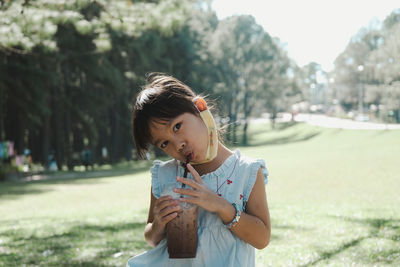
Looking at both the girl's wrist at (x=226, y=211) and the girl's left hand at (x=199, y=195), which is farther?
the girl's wrist at (x=226, y=211)

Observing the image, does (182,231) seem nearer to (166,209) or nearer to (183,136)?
(166,209)

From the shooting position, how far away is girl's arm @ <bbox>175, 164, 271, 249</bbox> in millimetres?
2184

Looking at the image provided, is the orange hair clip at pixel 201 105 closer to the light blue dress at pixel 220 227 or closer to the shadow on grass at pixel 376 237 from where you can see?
the light blue dress at pixel 220 227

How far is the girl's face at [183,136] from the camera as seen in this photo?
239 centimetres

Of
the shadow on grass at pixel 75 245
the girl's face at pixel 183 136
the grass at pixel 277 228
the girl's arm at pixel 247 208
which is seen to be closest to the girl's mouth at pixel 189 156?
the girl's face at pixel 183 136

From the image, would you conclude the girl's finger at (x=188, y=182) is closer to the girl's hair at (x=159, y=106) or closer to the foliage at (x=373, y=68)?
the girl's hair at (x=159, y=106)

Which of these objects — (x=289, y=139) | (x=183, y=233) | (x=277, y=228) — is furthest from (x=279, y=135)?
(x=183, y=233)

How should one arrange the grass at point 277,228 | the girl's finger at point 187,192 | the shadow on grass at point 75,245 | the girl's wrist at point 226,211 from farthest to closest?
the shadow on grass at point 75,245
the grass at point 277,228
the girl's wrist at point 226,211
the girl's finger at point 187,192

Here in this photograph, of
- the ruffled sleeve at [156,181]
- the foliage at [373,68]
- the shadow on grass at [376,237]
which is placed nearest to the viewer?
the ruffled sleeve at [156,181]

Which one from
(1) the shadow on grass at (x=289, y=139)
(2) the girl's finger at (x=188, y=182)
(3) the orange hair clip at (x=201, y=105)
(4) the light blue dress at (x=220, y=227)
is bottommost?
(1) the shadow on grass at (x=289, y=139)

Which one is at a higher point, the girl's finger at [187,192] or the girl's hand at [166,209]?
the girl's finger at [187,192]

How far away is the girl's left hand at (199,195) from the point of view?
2.16 metres

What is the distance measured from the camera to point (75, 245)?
21.1 feet

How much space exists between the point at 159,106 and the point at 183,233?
2.04ft
